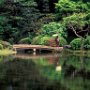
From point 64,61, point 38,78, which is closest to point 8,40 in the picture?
point 64,61

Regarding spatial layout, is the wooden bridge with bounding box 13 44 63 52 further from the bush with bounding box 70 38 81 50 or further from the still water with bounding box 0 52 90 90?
the still water with bounding box 0 52 90 90

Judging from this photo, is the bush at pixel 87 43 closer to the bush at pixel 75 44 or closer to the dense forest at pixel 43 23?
the dense forest at pixel 43 23

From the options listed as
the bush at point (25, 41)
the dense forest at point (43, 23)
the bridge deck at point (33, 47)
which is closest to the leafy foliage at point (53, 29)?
the dense forest at point (43, 23)

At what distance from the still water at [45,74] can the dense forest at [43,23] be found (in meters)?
9.41

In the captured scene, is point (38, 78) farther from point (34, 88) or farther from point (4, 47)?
point (4, 47)

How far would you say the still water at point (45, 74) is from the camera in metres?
17.1

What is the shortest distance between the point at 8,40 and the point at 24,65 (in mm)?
13358

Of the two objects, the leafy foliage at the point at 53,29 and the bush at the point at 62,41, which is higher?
the leafy foliage at the point at 53,29

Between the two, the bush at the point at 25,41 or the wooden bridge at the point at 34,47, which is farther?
the bush at the point at 25,41

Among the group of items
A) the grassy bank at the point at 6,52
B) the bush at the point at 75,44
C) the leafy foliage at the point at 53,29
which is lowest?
the bush at the point at 75,44

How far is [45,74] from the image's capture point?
20.5 metres

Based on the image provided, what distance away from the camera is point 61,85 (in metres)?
17.3

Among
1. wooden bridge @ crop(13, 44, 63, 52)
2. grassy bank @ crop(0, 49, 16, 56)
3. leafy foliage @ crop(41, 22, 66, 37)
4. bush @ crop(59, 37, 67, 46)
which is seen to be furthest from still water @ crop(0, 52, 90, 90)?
leafy foliage @ crop(41, 22, 66, 37)

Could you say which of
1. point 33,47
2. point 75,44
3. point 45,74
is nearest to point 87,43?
point 75,44
